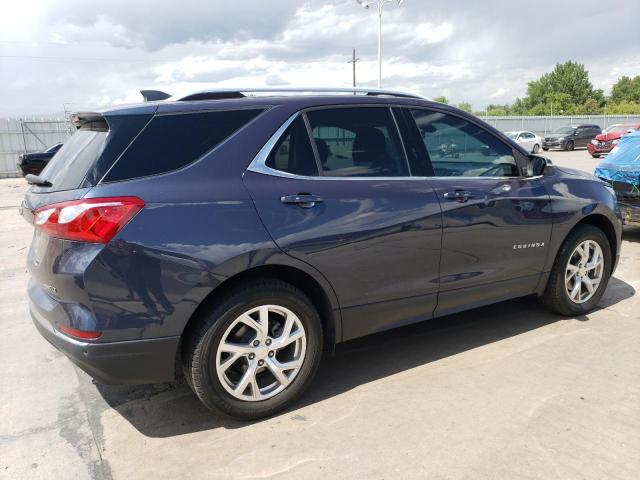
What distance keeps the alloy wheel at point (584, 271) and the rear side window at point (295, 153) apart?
98.1 inches

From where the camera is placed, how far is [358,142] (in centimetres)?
329

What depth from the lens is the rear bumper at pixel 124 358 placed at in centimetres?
255

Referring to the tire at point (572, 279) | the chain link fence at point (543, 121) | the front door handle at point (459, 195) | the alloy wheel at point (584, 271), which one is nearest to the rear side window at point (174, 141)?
the front door handle at point (459, 195)

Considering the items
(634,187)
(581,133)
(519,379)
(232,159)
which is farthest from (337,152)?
(581,133)

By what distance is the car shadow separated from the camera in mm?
3068

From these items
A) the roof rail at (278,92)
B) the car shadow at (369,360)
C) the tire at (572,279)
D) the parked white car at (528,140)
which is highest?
the roof rail at (278,92)

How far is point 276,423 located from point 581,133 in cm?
3602

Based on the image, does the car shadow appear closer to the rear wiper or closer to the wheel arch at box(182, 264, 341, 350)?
the wheel arch at box(182, 264, 341, 350)

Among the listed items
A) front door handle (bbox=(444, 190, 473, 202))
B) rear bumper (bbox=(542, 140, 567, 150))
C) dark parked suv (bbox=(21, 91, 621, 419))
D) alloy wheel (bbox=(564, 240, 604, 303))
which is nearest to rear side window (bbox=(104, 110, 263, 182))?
dark parked suv (bbox=(21, 91, 621, 419))

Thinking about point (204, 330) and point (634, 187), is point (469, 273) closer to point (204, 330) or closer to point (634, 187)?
point (204, 330)

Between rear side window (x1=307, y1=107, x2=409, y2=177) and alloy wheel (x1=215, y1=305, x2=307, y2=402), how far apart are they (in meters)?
0.90

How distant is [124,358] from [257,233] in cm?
90

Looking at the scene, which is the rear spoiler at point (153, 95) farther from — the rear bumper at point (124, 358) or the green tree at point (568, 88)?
the green tree at point (568, 88)

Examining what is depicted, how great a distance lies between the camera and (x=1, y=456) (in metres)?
2.71
